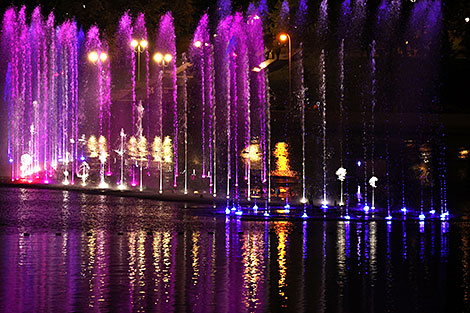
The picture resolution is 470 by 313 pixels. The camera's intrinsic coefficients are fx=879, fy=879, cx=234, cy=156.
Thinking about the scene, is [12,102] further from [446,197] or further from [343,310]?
[343,310]

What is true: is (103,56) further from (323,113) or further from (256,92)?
(323,113)

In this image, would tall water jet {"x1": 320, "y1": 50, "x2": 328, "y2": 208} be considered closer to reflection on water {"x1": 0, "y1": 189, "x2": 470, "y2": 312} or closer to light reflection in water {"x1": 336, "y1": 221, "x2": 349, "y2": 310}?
light reflection in water {"x1": 336, "y1": 221, "x2": 349, "y2": 310}

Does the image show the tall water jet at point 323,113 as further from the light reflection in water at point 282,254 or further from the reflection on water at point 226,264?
the reflection on water at point 226,264

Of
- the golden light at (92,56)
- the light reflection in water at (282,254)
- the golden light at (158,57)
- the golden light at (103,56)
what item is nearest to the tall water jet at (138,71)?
the golden light at (158,57)

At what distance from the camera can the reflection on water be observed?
10.7 metres

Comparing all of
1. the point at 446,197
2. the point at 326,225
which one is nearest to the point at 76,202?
the point at 326,225

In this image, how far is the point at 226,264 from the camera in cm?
1381

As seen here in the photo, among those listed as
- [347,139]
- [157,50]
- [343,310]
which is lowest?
[343,310]

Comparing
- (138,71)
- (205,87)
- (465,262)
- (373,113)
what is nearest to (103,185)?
(373,113)

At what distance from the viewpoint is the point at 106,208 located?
24.4 metres

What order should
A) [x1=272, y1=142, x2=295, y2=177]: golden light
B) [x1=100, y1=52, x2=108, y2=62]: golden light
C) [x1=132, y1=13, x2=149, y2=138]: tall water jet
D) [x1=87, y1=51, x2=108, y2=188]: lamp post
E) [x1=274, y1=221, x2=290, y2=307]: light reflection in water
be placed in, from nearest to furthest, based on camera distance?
[x1=274, y1=221, x2=290, y2=307]: light reflection in water
[x1=272, y1=142, x2=295, y2=177]: golden light
[x1=87, y1=51, x2=108, y2=188]: lamp post
[x1=132, y1=13, x2=149, y2=138]: tall water jet
[x1=100, y1=52, x2=108, y2=62]: golden light

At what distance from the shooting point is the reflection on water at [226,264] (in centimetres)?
1069

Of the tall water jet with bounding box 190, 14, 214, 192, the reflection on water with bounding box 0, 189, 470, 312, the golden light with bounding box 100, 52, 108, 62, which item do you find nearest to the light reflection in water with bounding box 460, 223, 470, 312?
the reflection on water with bounding box 0, 189, 470, 312

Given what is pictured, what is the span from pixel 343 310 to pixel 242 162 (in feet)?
92.8
